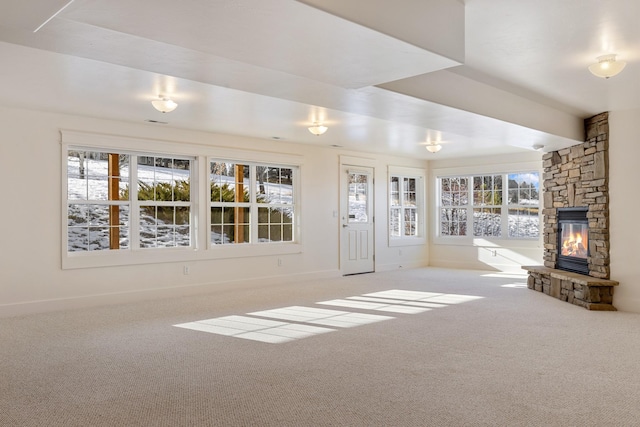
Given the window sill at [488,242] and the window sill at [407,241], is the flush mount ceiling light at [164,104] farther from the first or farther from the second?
the window sill at [488,242]

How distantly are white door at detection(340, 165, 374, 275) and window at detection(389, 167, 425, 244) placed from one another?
0.71 metres

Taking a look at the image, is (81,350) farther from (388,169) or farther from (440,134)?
(388,169)

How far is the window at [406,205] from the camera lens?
10500 mm

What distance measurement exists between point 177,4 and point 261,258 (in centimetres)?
605

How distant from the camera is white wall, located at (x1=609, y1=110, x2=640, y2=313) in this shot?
585 centimetres

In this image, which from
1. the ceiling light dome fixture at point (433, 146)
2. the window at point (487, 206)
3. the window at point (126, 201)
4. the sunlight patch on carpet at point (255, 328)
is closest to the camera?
the sunlight patch on carpet at point (255, 328)

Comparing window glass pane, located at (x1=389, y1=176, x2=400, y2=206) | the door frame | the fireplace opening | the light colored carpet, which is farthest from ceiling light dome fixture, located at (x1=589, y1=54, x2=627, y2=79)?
window glass pane, located at (x1=389, y1=176, x2=400, y2=206)

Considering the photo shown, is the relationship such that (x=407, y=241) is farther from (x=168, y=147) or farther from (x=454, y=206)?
(x=168, y=147)

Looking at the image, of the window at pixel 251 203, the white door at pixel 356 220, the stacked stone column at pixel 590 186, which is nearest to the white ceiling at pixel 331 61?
the stacked stone column at pixel 590 186

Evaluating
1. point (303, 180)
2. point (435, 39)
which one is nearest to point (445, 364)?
point (435, 39)

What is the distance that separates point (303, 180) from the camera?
8.68 m

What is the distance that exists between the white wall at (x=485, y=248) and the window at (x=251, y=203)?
12.9 ft

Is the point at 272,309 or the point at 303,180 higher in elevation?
the point at 303,180

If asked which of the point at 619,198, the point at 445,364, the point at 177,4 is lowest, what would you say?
the point at 445,364
